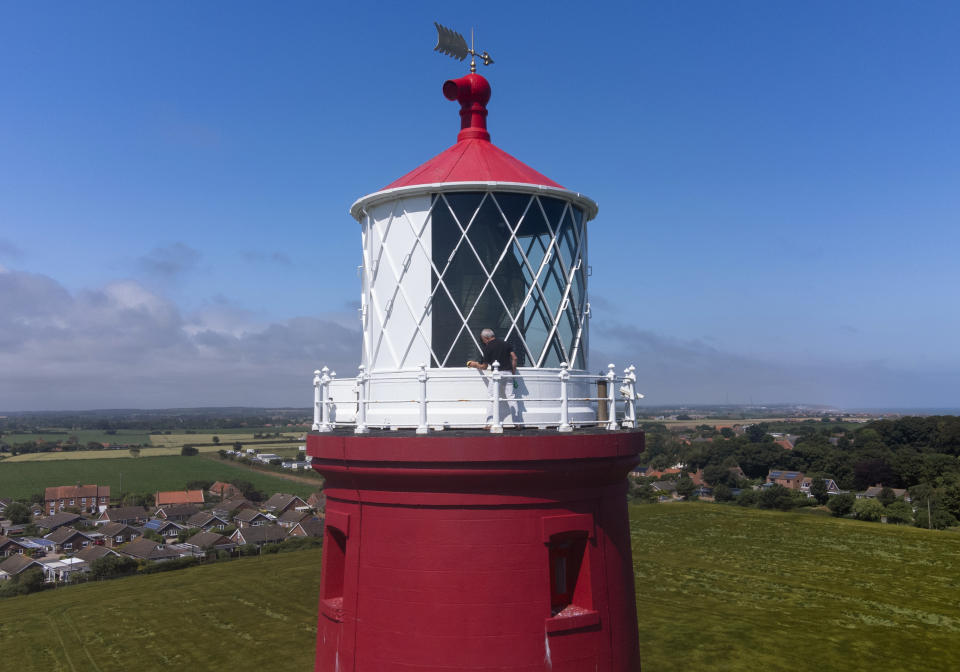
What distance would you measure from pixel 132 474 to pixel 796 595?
141m

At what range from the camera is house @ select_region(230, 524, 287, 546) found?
258ft

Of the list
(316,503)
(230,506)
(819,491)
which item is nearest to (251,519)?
(230,506)

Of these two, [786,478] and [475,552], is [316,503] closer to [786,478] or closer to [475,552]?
[786,478]

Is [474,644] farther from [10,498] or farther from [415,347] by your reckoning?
[10,498]

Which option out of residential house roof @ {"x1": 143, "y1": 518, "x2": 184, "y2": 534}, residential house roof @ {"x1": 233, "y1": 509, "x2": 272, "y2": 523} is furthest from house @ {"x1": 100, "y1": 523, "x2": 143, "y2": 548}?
residential house roof @ {"x1": 233, "y1": 509, "x2": 272, "y2": 523}

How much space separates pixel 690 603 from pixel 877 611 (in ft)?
36.0

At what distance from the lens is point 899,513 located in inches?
3054

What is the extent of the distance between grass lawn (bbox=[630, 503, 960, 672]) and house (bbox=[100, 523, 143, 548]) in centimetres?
6186

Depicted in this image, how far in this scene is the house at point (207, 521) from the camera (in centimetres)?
9323

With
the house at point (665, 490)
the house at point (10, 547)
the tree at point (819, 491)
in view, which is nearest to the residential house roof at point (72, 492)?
the house at point (10, 547)

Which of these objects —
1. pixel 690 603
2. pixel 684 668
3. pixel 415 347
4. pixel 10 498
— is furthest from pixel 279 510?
pixel 415 347

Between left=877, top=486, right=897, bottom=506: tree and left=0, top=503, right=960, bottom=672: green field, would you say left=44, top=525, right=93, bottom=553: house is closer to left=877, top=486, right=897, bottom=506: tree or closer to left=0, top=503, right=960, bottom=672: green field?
left=0, top=503, right=960, bottom=672: green field

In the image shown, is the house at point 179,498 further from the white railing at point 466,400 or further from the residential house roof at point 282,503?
the white railing at point 466,400

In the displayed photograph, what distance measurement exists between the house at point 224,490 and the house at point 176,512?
1115 cm
